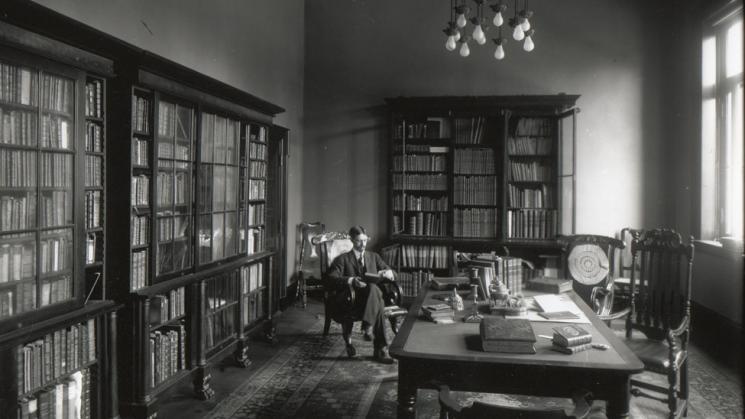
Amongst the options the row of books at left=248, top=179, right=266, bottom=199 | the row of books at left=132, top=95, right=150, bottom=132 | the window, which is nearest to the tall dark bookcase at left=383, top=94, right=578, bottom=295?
the window

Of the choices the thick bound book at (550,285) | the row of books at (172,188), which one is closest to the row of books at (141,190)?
the row of books at (172,188)

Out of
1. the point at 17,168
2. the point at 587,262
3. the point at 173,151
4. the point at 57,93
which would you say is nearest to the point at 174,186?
the point at 173,151

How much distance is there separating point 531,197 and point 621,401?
15.1 feet

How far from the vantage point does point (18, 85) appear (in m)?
2.42

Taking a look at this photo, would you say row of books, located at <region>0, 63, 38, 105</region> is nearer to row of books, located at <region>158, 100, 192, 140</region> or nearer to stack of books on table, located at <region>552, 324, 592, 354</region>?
row of books, located at <region>158, 100, 192, 140</region>

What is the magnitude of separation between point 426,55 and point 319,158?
6.47ft

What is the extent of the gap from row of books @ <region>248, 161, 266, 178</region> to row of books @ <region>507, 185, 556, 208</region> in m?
3.12

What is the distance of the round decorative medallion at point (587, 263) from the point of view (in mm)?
4867

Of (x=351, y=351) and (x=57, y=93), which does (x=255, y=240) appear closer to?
(x=351, y=351)

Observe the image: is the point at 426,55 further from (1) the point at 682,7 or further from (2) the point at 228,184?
(2) the point at 228,184

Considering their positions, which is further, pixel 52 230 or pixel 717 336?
pixel 717 336

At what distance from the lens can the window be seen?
538 centimetres

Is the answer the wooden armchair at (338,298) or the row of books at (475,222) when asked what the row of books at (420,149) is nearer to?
the row of books at (475,222)

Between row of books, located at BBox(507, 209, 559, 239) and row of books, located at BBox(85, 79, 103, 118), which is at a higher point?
row of books, located at BBox(85, 79, 103, 118)
